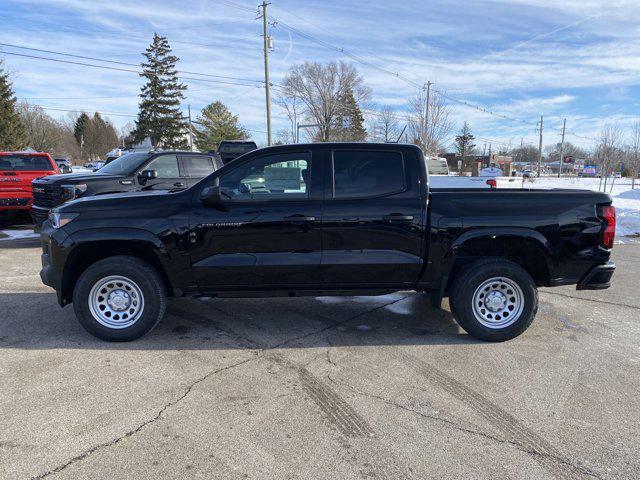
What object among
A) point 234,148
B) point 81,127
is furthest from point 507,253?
point 81,127

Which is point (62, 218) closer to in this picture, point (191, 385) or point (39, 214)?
point (191, 385)

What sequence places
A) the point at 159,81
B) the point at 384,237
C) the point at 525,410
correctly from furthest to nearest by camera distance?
the point at 159,81, the point at 384,237, the point at 525,410

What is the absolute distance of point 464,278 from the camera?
14.7 ft

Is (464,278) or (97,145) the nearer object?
(464,278)

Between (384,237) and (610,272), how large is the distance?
233 cm

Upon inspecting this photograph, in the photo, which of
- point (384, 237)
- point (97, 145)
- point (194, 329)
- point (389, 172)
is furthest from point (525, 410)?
point (97, 145)

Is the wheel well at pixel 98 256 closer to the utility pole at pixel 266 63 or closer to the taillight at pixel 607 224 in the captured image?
the taillight at pixel 607 224

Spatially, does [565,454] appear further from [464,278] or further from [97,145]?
[97,145]

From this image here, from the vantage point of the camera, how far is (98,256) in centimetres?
460

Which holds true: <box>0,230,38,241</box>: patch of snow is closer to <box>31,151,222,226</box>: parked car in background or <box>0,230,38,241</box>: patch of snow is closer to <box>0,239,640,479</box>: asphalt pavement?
<box>31,151,222,226</box>: parked car in background

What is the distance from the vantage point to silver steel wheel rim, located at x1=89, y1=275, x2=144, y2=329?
4398mm

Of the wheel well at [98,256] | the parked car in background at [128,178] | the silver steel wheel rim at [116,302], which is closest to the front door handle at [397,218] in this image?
the wheel well at [98,256]

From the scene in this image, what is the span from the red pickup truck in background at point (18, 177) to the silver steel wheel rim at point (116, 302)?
313 inches

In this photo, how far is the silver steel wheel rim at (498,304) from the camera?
451 cm
